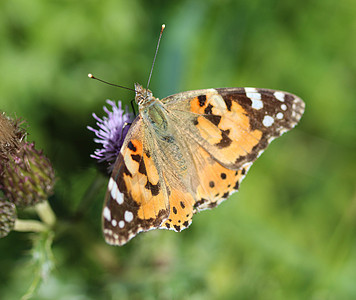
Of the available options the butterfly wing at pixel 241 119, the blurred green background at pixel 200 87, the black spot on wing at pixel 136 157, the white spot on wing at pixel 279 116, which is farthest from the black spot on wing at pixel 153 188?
the blurred green background at pixel 200 87

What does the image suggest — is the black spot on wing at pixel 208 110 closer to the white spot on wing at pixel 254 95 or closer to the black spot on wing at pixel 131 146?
the white spot on wing at pixel 254 95

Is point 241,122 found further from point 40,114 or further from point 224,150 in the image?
point 40,114

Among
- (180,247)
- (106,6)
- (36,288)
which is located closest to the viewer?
(36,288)

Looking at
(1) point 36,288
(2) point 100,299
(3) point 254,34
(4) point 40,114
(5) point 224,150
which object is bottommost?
(2) point 100,299

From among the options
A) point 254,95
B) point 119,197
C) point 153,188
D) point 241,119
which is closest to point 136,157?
point 153,188

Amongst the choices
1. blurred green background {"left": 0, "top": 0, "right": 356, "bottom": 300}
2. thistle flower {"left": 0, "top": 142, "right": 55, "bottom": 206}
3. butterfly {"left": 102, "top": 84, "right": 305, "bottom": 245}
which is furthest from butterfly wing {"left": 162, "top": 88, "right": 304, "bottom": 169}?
blurred green background {"left": 0, "top": 0, "right": 356, "bottom": 300}

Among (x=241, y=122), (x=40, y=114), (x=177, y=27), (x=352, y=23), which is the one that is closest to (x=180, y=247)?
(x=241, y=122)

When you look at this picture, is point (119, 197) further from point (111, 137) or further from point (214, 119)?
point (214, 119)
